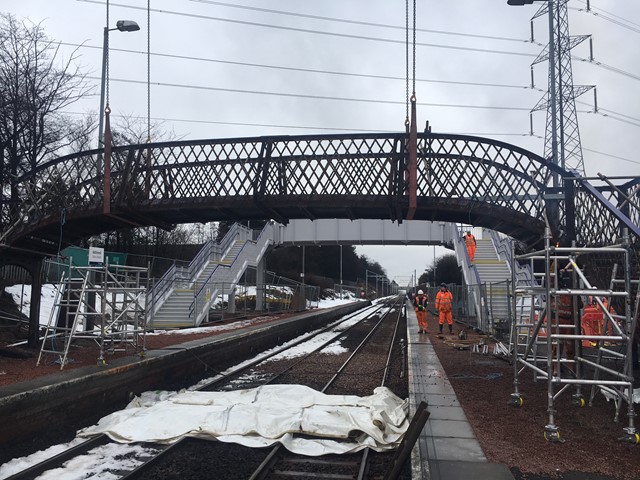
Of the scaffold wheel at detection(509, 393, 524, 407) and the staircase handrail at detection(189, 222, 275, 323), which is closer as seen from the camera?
the scaffold wheel at detection(509, 393, 524, 407)

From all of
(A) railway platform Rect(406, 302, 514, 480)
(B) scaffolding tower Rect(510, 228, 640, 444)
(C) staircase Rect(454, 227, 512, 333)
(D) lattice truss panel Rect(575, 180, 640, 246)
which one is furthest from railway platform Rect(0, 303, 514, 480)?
(C) staircase Rect(454, 227, 512, 333)

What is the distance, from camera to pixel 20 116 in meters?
18.3

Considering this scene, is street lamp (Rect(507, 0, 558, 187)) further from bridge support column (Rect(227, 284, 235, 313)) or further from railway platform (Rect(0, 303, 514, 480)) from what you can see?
bridge support column (Rect(227, 284, 235, 313))

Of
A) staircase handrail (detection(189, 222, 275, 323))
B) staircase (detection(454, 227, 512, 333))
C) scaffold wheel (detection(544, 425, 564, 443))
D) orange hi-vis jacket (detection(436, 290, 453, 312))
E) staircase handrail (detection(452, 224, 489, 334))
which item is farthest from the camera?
staircase handrail (detection(189, 222, 275, 323))

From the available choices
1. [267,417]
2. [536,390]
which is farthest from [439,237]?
[267,417]

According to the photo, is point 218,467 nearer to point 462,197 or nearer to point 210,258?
point 462,197

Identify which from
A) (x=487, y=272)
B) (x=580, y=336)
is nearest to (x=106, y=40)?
(x=580, y=336)

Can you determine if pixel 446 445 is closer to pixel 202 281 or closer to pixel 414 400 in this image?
pixel 414 400

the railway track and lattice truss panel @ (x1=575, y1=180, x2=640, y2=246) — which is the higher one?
lattice truss panel @ (x1=575, y1=180, x2=640, y2=246)

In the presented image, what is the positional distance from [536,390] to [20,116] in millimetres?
17891

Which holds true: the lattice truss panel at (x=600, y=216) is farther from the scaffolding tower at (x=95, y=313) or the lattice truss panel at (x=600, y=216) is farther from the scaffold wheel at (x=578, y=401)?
the scaffolding tower at (x=95, y=313)

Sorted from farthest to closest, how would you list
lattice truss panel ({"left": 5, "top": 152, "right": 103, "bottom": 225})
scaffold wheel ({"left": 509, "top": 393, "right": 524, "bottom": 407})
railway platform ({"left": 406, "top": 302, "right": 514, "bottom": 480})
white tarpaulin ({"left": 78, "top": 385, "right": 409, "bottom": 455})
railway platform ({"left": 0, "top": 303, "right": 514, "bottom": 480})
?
1. lattice truss panel ({"left": 5, "top": 152, "right": 103, "bottom": 225})
2. scaffold wheel ({"left": 509, "top": 393, "right": 524, "bottom": 407})
3. white tarpaulin ({"left": 78, "top": 385, "right": 409, "bottom": 455})
4. railway platform ({"left": 0, "top": 303, "right": 514, "bottom": 480})
5. railway platform ({"left": 406, "top": 302, "right": 514, "bottom": 480})

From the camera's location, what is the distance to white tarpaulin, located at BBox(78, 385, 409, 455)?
7.36 meters

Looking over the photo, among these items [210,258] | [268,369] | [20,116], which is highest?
[20,116]
